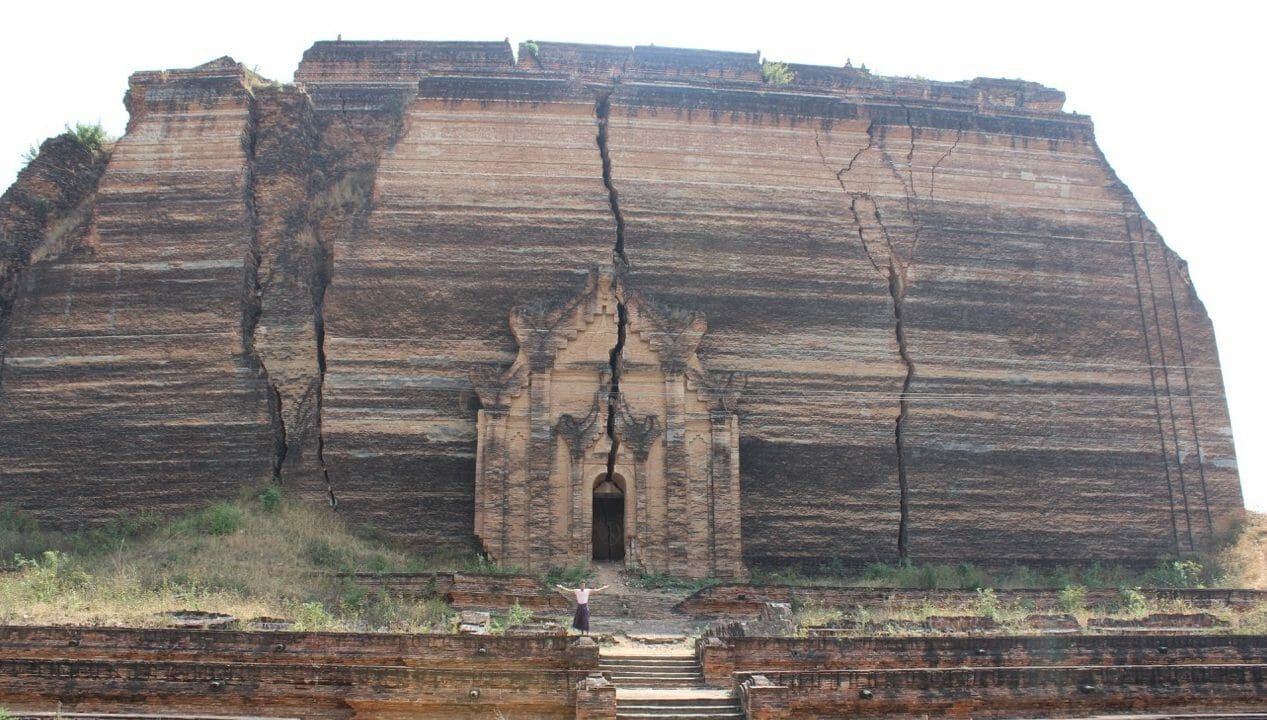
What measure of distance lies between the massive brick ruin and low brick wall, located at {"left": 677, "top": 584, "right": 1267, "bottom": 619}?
4.69ft

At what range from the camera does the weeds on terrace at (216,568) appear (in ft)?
49.6

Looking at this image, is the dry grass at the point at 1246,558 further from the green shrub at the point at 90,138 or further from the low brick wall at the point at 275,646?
the green shrub at the point at 90,138

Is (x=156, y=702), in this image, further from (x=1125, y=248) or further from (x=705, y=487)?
(x=1125, y=248)

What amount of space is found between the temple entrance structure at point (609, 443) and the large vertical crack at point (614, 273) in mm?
27

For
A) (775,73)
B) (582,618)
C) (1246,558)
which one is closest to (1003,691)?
(582,618)

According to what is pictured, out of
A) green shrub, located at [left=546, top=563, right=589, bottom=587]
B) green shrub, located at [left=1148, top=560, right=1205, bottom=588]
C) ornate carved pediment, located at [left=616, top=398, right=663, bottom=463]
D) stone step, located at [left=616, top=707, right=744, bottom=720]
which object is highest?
ornate carved pediment, located at [left=616, top=398, right=663, bottom=463]

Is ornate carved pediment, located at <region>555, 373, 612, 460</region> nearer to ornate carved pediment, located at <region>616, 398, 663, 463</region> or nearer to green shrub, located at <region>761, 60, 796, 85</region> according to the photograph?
ornate carved pediment, located at <region>616, 398, 663, 463</region>

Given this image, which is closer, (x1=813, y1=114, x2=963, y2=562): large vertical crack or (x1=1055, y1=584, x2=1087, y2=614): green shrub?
(x1=1055, y1=584, x2=1087, y2=614): green shrub

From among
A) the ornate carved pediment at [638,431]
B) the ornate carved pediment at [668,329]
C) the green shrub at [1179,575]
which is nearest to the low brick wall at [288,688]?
the ornate carved pediment at [638,431]

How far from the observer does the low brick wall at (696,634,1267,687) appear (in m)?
12.9

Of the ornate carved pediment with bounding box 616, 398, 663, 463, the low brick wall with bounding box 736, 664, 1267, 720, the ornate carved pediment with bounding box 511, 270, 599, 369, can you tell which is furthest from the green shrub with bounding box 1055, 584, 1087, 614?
the ornate carved pediment with bounding box 511, 270, 599, 369

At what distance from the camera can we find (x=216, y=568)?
17.0 metres

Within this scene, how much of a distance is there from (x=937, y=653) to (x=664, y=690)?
3.02 m

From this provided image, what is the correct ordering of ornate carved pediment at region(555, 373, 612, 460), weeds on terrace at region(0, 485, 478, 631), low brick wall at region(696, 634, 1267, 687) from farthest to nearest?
1. ornate carved pediment at region(555, 373, 612, 460)
2. weeds on terrace at region(0, 485, 478, 631)
3. low brick wall at region(696, 634, 1267, 687)
